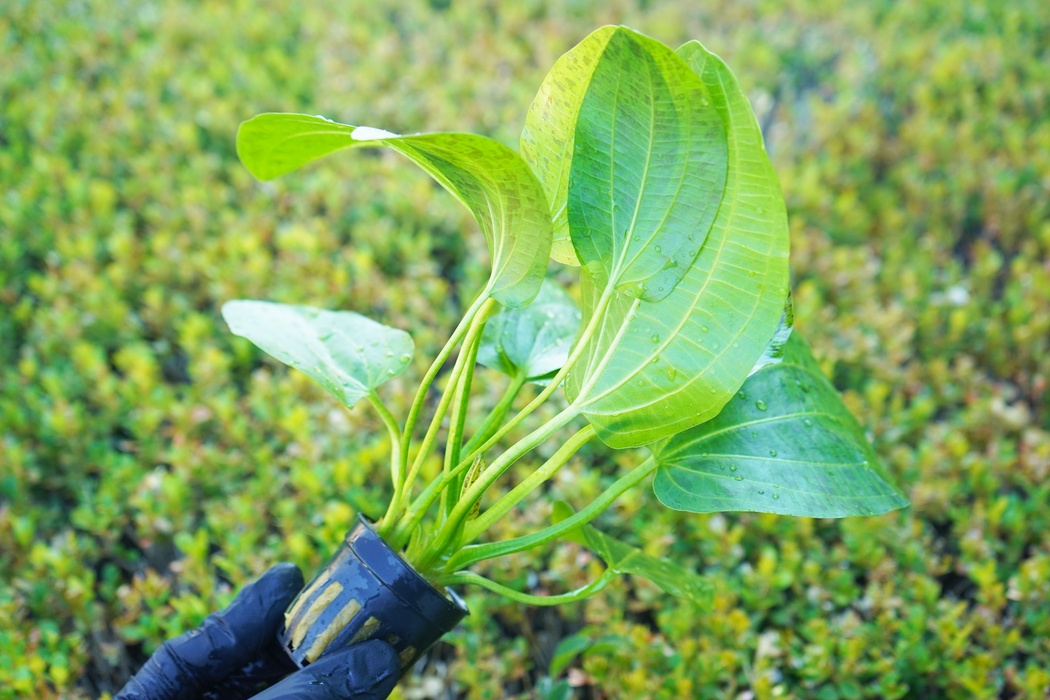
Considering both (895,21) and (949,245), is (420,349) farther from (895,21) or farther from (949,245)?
(895,21)

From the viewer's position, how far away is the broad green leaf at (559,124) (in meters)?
0.68

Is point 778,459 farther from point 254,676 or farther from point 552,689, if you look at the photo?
point 254,676

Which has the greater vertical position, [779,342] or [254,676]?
[779,342]

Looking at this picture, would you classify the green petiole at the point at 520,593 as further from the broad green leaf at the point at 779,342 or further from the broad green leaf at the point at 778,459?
the broad green leaf at the point at 779,342

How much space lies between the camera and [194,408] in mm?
1366

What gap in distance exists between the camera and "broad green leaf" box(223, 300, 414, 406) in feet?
2.76

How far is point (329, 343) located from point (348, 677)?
410 mm

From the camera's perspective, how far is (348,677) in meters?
0.72

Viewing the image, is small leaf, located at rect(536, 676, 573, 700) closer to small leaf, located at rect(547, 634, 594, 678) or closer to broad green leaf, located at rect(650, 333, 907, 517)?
small leaf, located at rect(547, 634, 594, 678)

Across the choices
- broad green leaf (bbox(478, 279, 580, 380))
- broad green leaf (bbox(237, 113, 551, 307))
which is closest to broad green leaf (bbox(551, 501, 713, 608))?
broad green leaf (bbox(478, 279, 580, 380))

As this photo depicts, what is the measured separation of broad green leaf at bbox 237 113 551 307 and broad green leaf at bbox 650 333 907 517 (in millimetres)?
262

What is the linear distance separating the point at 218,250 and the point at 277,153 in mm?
987

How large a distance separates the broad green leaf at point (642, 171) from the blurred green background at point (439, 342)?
60 centimetres

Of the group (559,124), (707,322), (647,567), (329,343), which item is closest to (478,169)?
(559,124)
